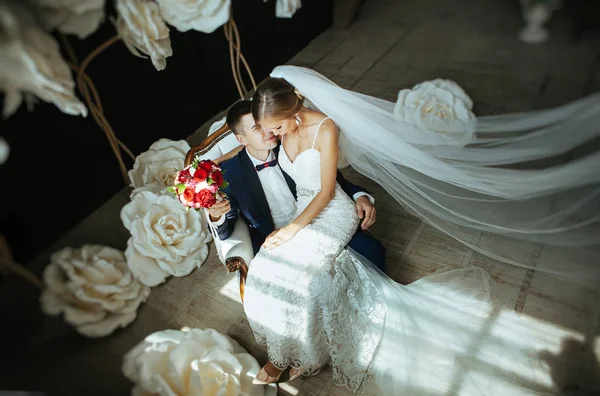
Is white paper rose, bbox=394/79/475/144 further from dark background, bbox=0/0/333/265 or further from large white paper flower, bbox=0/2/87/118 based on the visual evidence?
large white paper flower, bbox=0/2/87/118

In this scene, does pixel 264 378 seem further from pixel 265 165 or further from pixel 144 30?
pixel 144 30

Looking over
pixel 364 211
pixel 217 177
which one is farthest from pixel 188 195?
pixel 364 211

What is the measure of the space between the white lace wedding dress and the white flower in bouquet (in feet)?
2.87

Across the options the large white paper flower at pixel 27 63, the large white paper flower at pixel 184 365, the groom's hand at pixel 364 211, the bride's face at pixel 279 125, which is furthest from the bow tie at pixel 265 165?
the large white paper flower at pixel 27 63

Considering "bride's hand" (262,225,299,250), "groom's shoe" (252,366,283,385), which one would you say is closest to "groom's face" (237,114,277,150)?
"bride's hand" (262,225,299,250)

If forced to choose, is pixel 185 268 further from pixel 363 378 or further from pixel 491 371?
pixel 491 371

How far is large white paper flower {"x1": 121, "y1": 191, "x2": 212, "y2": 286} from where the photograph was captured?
3.62 feet

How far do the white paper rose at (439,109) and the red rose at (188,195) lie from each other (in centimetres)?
98

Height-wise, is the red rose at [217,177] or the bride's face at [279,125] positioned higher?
the bride's face at [279,125]

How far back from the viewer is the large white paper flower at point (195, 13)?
998 mm

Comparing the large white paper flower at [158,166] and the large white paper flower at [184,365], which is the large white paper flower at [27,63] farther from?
the large white paper flower at [184,365]

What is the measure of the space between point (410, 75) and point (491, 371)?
1282 millimetres

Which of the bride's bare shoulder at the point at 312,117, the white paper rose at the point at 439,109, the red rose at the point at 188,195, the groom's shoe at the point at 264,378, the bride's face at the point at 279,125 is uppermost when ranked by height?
the bride's face at the point at 279,125

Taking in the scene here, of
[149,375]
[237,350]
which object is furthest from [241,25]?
[237,350]
